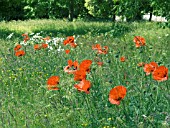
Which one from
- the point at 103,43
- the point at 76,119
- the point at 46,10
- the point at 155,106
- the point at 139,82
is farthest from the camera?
the point at 46,10

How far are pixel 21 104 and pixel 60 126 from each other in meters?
1.03

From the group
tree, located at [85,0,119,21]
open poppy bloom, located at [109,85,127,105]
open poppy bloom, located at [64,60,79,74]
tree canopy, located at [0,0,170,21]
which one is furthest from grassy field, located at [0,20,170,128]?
tree, located at [85,0,119,21]

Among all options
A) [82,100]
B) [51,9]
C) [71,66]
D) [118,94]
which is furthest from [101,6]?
[118,94]

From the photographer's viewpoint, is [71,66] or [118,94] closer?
[118,94]

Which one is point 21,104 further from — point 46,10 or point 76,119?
point 46,10

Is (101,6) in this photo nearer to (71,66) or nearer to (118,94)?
(71,66)

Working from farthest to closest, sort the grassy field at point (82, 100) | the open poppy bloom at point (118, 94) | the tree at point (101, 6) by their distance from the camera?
the tree at point (101, 6)
the grassy field at point (82, 100)
the open poppy bloom at point (118, 94)

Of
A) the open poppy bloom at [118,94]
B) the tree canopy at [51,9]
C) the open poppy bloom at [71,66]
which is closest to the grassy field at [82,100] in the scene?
the open poppy bloom at [71,66]

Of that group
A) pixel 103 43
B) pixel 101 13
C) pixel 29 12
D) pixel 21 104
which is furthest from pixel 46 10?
pixel 21 104

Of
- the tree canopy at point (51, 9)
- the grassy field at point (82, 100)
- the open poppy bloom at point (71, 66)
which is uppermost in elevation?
the open poppy bloom at point (71, 66)

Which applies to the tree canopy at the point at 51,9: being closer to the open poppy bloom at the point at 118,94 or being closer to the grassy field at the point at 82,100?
the grassy field at the point at 82,100

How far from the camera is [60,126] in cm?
416

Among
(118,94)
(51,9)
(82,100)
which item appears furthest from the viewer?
(51,9)

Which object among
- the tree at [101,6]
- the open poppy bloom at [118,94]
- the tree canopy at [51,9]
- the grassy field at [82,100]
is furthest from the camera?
the tree at [101,6]
